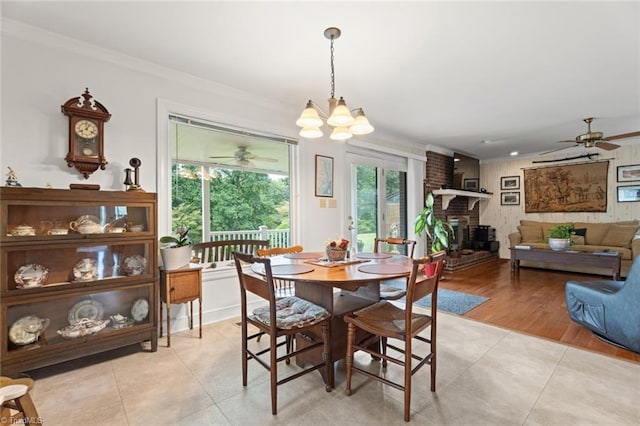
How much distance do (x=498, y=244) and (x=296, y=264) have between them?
6.47 m

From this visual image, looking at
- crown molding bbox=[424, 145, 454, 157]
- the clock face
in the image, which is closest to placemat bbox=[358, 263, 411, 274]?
the clock face

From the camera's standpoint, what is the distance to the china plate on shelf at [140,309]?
2354 millimetres

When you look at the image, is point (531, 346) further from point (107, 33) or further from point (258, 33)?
point (107, 33)

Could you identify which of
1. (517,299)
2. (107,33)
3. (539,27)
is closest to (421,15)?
(539,27)

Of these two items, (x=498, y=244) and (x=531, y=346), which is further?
(x=498, y=244)

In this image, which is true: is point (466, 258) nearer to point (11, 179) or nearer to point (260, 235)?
point (260, 235)

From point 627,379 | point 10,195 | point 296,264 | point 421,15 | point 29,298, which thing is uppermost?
point 421,15

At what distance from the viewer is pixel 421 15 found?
1941 mm

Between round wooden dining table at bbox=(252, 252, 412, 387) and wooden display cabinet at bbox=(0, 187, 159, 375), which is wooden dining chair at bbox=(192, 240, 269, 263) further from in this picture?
round wooden dining table at bbox=(252, 252, 412, 387)

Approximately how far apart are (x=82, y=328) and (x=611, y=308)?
401cm

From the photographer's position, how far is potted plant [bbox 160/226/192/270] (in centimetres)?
251

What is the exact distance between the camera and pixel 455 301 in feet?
11.9

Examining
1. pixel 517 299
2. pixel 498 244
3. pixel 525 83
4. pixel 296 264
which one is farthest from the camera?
pixel 498 244

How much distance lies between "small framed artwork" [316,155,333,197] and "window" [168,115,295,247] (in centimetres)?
41
